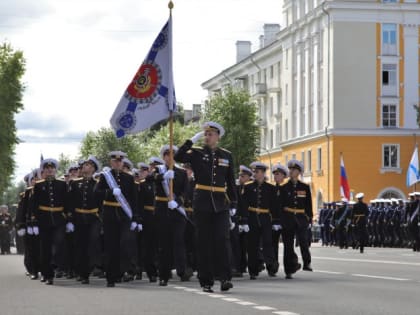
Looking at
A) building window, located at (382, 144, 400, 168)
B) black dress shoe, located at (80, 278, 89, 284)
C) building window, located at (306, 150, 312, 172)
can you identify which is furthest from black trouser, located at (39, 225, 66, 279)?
building window, located at (306, 150, 312, 172)

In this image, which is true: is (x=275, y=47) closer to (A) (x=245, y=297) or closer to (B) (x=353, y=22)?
(B) (x=353, y=22)

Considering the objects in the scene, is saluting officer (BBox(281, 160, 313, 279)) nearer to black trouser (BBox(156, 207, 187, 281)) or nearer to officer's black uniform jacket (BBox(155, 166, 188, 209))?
officer's black uniform jacket (BBox(155, 166, 188, 209))

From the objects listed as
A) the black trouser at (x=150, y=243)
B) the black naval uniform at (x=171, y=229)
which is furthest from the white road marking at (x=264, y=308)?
the black trouser at (x=150, y=243)

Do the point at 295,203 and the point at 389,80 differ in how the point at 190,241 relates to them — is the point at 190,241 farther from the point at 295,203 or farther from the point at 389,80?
the point at 389,80

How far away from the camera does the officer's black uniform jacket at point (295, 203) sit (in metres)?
21.5

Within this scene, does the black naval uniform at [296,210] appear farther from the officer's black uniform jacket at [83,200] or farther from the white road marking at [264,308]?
the white road marking at [264,308]

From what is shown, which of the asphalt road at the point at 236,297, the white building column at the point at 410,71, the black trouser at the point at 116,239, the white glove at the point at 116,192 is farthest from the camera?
the white building column at the point at 410,71

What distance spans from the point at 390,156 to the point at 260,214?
60.6 meters

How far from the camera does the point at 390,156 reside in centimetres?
8100

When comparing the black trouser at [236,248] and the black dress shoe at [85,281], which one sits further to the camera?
the black trouser at [236,248]

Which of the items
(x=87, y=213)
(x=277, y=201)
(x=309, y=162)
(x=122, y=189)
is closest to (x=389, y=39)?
(x=309, y=162)

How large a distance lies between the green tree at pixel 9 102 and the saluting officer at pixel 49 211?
47135 millimetres

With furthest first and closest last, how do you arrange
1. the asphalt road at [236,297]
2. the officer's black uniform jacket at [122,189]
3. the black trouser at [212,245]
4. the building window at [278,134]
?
1. the building window at [278,134]
2. the officer's black uniform jacket at [122,189]
3. the black trouser at [212,245]
4. the asphalt road at [236,297]

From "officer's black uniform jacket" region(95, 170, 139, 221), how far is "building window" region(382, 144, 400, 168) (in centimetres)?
6267
